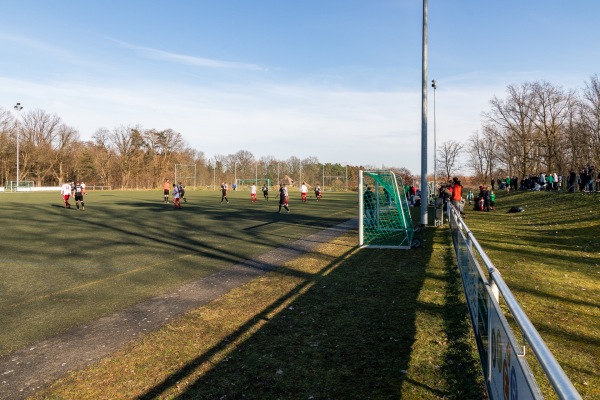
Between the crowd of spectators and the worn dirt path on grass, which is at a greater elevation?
the crowd of spectators

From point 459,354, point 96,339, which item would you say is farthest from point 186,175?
point 459,354

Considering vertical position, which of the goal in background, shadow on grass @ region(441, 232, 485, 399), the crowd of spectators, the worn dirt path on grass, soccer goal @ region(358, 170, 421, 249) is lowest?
the worn dirt path on grass

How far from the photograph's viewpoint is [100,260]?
10.6 metres

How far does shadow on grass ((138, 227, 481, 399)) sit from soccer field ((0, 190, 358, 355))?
259 cm

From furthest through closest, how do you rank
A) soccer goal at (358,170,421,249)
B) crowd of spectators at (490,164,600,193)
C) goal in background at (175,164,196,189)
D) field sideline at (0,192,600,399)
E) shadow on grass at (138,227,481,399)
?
goal in background at (175,164,196,189)
crowd of spectators at (490,164,600,193)
soccer goal at (358,170,421,249)
field sideline at (0,192,600,399)
shadow on grass at (138,227,481,399)

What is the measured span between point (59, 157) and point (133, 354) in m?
83.4

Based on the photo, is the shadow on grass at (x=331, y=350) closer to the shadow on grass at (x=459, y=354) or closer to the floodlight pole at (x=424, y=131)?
the shadow on grass at (x=459, y=354)

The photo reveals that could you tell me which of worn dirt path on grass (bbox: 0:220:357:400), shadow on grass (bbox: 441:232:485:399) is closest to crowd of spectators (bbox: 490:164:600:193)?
shadow on grass (bbox: 441:232:485:399)

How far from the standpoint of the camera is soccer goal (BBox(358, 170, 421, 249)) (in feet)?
41.9

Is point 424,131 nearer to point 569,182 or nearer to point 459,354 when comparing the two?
point 459,354

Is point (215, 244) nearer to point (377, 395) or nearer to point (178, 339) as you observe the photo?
point (178, 339)

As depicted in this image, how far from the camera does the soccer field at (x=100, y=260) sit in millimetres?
6461

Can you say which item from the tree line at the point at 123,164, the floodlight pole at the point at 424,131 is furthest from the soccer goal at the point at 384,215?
the tree line at the point at 123,164

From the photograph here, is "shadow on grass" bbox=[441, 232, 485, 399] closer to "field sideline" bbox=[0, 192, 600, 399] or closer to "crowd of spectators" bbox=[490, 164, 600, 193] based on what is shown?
"field sideline" bbox=[0, 192, 600, 399]
